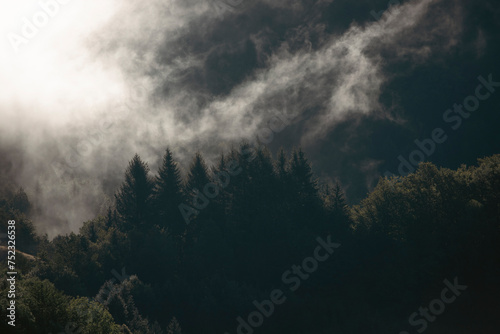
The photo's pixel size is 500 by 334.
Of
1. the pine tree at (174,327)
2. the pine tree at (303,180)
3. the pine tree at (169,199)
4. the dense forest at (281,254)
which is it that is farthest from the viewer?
the pine tree at (303,180)

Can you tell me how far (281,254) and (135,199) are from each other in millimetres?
28997

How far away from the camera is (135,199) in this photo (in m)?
98.9

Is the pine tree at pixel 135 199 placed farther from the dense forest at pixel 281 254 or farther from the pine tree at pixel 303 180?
the pine tree at pixel 303 180

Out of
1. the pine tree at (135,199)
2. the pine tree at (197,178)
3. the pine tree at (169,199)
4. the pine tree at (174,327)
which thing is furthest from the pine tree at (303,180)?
the pine tree at (174,327)

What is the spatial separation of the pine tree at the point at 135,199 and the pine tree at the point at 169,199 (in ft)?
5.64

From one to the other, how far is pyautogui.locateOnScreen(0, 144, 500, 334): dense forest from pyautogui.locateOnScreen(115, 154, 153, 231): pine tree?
0.21m

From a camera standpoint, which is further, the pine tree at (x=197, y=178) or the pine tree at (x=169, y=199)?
the pine tree at (x=197, y=178)

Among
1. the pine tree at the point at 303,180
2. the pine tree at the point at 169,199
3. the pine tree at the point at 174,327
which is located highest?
the pine tree at the point at 169,199

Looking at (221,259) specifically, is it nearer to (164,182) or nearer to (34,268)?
(164,182)

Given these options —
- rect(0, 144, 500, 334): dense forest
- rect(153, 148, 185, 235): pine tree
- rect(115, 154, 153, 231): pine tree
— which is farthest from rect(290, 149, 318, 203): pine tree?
rect(115, 154, 153, 231): pine tree

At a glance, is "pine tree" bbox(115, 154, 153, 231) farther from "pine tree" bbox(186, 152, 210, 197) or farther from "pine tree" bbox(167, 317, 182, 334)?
"pine tree" bbox(167, 317, 182, 334)

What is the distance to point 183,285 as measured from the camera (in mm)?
87125

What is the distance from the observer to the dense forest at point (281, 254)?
271 ft

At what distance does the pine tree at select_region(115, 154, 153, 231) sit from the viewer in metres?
97.6
